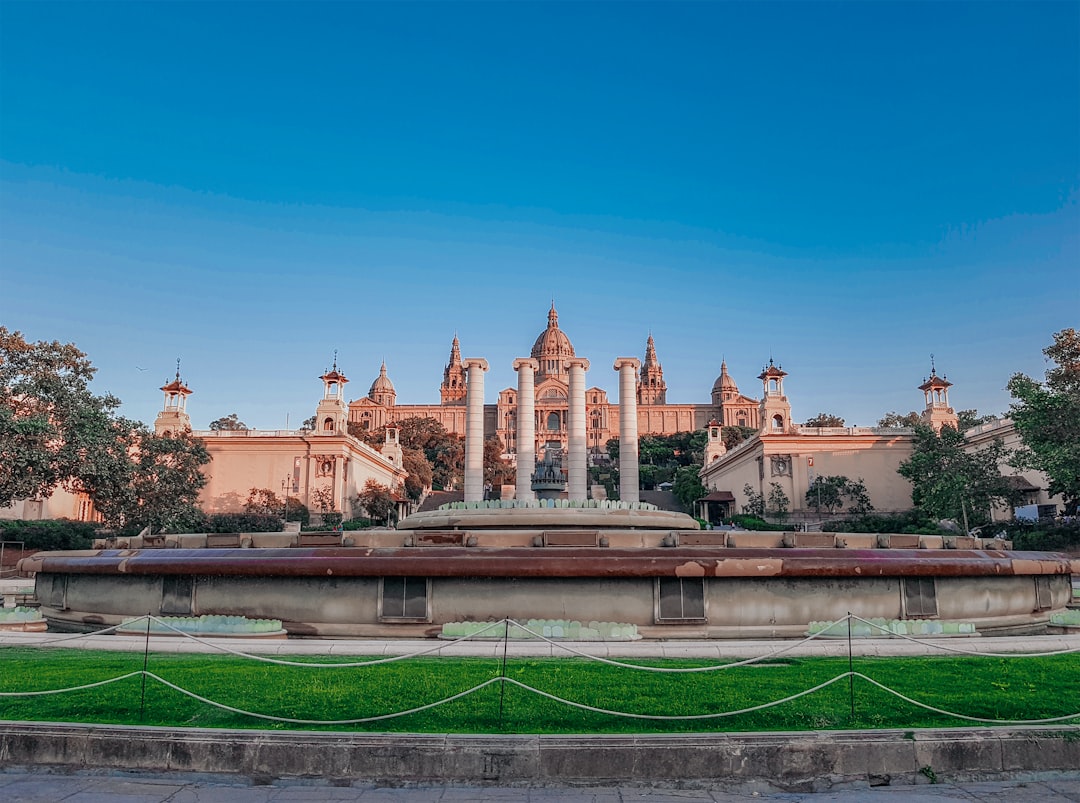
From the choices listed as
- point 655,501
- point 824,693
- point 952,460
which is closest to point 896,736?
point 824,693

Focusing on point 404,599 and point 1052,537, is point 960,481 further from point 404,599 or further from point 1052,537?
point 404,599

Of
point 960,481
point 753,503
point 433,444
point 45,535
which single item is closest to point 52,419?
point 45,535

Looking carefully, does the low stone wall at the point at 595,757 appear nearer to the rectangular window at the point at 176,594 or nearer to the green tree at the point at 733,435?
the rectangular window at the point at 176,594

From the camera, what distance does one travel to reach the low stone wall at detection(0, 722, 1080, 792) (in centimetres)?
684

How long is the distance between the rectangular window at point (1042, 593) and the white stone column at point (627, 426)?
97.9 feet

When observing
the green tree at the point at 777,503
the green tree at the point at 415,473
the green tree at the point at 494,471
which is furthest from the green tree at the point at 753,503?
the green tree at the point at 415,473

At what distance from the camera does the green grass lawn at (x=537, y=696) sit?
25.2ft

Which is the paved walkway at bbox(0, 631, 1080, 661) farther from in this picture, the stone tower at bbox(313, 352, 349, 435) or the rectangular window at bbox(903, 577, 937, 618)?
the stone tower at bbox(313, 352, 349, 435)

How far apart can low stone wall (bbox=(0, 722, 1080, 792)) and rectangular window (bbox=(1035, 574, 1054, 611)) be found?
8.67 m

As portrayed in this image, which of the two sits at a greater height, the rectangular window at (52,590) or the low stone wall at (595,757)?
the rectangular window at (52,590)

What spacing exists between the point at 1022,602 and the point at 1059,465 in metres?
28.1

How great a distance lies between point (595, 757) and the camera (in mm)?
6863

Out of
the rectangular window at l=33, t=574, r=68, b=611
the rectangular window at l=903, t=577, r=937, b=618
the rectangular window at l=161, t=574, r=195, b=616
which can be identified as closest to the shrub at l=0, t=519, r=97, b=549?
the rectangular window at l=33, t=574, r=68, b=611

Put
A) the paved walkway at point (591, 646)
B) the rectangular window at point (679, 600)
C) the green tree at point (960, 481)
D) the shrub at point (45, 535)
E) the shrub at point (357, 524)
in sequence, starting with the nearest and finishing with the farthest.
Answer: the paved walkway at point (591, 646) → the rectangular window at point (679, 600) → the shrub at point (45, 535) → the green tree at point (960, 481) → the shrub at point (357, 524)
